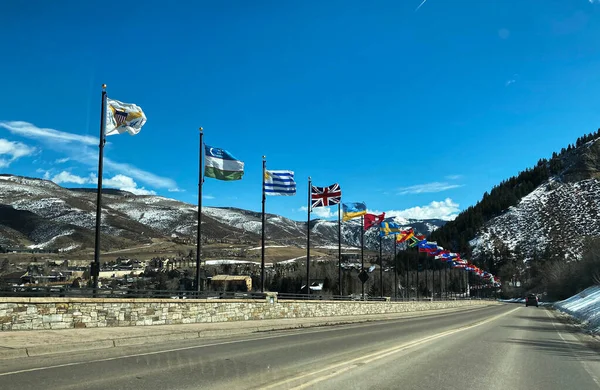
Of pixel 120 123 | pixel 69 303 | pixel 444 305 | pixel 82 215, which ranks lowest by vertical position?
pixel 444 305

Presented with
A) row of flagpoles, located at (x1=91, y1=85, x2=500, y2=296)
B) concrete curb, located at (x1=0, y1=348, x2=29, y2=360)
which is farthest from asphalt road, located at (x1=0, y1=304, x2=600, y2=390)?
row of flagpoles, located at (x1=91, y1=85, x2=500, y2=296)

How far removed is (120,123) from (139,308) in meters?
7.86

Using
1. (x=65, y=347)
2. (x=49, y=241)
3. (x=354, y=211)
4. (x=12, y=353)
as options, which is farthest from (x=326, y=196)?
(x=49, y=241)

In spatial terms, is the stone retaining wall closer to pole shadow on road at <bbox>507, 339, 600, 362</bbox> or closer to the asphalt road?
the asphalt road

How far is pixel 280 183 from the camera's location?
105 ft

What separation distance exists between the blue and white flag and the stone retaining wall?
276 inches

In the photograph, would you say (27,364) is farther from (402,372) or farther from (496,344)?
(496,344)

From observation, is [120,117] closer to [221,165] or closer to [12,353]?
[221,165]

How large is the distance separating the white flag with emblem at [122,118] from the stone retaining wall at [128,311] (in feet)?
24.0

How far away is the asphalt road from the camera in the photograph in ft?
28.0

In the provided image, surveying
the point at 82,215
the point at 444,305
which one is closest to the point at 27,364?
the point at 444,305

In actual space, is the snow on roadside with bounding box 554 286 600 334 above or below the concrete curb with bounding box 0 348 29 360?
below

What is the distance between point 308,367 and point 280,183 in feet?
72.1

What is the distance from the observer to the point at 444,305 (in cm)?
6881
